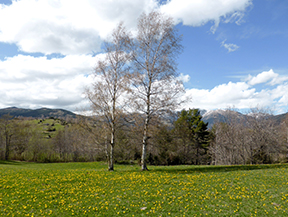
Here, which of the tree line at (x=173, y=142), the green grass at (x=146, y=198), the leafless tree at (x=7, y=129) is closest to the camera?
the green grass at (x=146, y=198)

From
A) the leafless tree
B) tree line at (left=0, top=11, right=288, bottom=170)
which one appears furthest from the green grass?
the leafless tree

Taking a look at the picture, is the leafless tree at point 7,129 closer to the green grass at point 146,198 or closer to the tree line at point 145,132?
the tree line at point 145,132

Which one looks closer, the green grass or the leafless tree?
the green grass

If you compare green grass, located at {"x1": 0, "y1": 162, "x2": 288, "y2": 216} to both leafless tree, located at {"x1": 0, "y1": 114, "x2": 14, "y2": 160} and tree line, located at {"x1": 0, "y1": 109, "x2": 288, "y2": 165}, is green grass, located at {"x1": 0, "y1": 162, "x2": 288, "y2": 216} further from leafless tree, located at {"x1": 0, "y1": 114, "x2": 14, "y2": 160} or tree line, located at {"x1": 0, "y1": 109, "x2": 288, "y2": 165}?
leafless tree, located at {"x1": 0, "y1": 114, "x2": 14, "y2": 160}

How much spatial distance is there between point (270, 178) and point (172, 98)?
37.4 ft

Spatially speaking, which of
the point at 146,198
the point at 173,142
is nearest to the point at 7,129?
the point at 173,142

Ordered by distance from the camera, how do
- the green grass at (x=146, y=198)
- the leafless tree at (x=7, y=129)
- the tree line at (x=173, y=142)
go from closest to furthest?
the green grass at (x=146, y=198)
the tree line at (x=173, y=142)
the leafless tree at (x=7, y=129)

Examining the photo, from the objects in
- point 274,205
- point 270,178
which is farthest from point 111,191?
point 270,178

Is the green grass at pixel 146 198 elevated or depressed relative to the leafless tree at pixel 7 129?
depressed

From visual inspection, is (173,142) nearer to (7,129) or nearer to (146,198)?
(146,198)

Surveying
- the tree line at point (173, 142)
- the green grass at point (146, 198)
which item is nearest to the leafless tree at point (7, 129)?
the tree line at point (173, 142)

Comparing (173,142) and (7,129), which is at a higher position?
(7,129)

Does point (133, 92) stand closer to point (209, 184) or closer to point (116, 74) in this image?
point (116, 74)

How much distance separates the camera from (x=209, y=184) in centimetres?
1300
